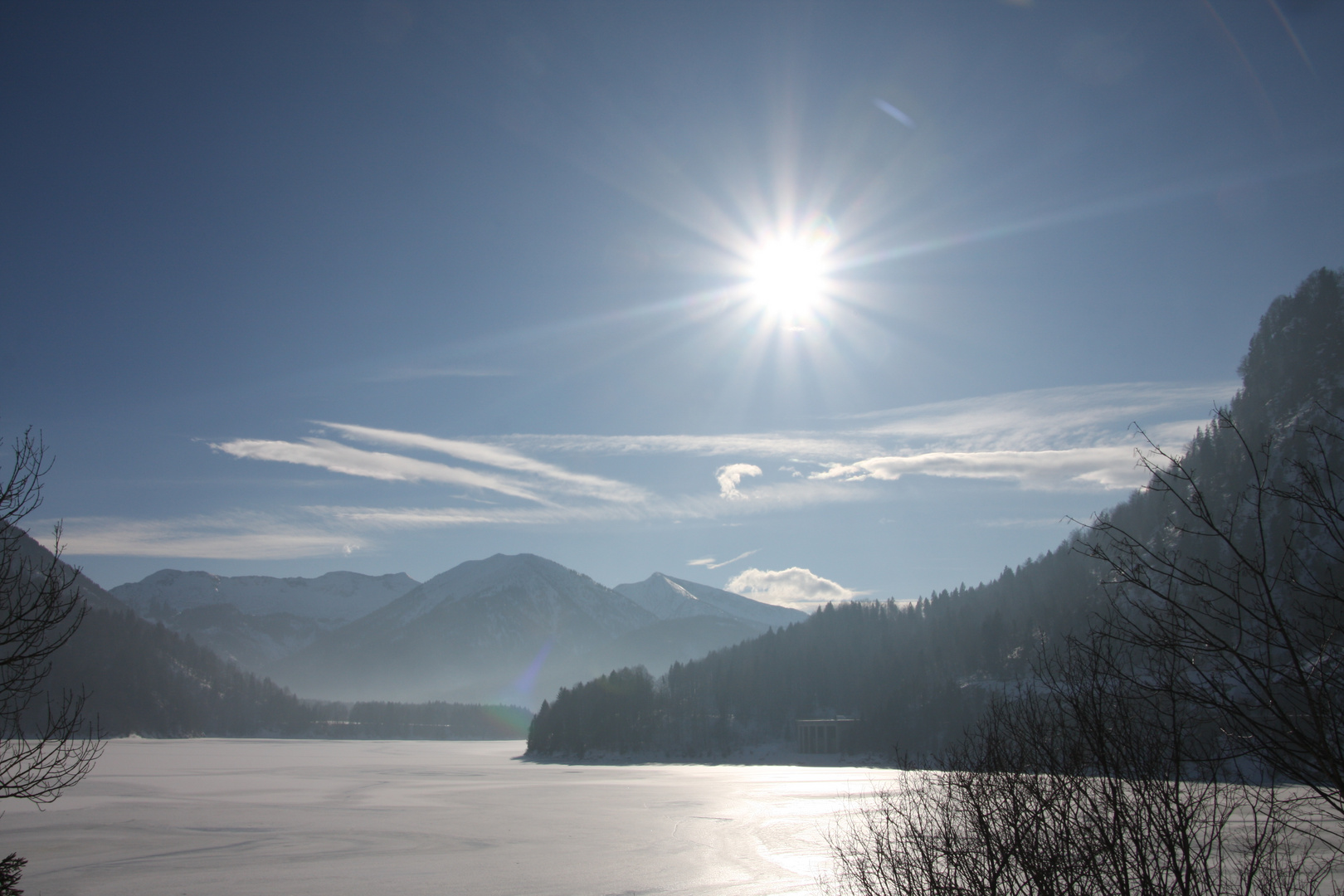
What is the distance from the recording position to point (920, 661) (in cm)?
16500

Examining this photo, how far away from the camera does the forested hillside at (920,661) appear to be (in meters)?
150

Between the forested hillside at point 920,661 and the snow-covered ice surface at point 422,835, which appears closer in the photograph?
the snow-covered ice surface at point 422,835

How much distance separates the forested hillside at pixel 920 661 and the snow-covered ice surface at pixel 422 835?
55.5m

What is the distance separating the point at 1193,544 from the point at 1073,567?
109 feet

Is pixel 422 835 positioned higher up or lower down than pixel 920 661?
lower down

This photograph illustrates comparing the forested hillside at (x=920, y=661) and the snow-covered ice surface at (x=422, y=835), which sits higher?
the forested hillside at (x=920, y=661)

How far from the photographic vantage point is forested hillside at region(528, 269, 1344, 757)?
150 m

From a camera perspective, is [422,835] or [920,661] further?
[920,661]

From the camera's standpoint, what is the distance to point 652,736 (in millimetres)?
166000

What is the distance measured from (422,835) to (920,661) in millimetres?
134936

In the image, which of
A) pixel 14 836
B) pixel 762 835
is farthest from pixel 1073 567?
pixel 14 836

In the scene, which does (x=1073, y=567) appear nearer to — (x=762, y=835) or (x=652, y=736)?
(x=652, y=736)

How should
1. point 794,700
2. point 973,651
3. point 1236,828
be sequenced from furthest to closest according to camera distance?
1. point 794,700
2. point 973,651
3. point 1236,828

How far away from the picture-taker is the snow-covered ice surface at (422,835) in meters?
36.5
